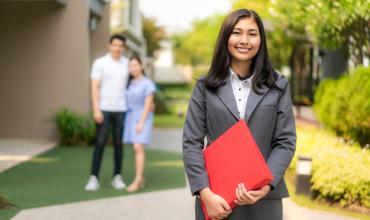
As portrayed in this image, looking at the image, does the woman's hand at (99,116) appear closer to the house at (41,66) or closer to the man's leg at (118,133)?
the man's leg at (118,133)

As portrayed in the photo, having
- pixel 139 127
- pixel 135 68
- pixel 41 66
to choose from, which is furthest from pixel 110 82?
pixel 41 66

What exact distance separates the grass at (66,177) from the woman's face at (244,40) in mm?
3873

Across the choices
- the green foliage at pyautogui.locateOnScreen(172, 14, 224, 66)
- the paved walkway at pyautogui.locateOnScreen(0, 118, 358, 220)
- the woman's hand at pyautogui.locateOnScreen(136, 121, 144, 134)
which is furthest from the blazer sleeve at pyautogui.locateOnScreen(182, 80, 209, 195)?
the green foliage at pyautogui.locateOnScreen(172, 14, 224, 66)

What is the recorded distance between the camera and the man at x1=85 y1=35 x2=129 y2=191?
741cm

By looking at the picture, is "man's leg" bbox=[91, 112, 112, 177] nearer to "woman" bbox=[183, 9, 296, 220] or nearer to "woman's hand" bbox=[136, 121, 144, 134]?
"woman's hand" bbox=[136, 121, 144, 134]

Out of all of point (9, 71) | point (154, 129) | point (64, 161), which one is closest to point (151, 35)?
point (154, 129)

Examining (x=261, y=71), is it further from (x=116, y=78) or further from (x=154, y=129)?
(x=154, y=129)

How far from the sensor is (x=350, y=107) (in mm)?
8586

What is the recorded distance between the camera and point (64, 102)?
1299 centimetres

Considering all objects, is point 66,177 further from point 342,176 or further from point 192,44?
point 192,44

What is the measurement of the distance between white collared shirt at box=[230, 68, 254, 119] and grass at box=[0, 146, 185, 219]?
3793 millimetres

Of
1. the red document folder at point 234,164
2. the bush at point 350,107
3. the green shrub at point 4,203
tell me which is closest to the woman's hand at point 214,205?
the red document folder at point 234,164

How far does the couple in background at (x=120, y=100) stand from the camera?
7.41 m

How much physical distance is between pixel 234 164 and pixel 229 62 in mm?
495
